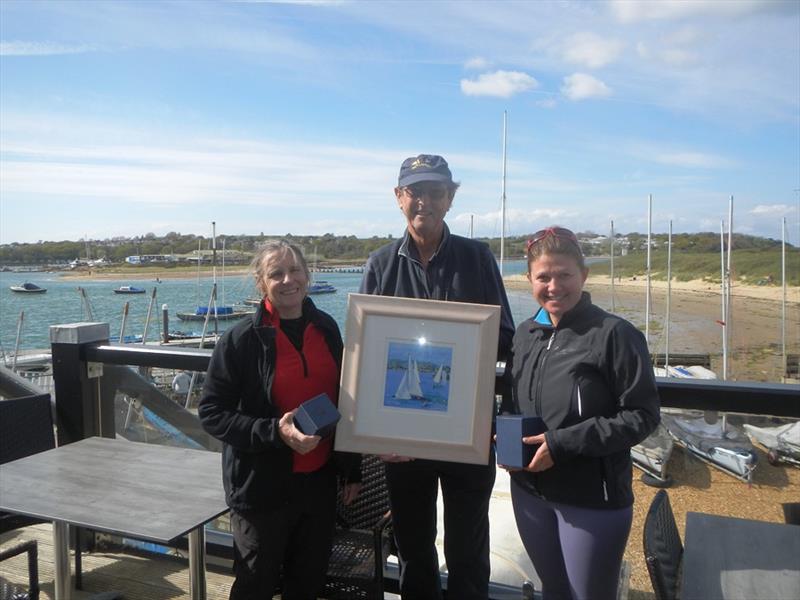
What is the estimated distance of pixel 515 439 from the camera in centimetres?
204

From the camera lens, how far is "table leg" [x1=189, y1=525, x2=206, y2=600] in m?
2.58

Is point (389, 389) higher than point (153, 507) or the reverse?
higher

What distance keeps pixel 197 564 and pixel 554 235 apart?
1988 millimetres

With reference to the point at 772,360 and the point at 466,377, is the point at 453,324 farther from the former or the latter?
the point at 772,360

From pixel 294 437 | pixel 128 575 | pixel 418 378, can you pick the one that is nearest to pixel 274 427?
pixel 294 437

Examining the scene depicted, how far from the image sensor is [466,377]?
7.64 feet

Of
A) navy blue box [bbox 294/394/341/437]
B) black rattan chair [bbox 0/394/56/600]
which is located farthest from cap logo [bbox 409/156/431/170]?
black rattan chair [bbox 0/394/56/600]

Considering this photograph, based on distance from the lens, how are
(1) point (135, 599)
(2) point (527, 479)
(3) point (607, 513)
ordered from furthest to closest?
1. (1) point (135, 599)
2. (2) point (527, 479)
3. (3) point (607, 513)

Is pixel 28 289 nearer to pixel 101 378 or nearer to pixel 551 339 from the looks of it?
pixel 101 378

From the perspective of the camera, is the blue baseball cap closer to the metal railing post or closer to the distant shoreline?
the metal railing post

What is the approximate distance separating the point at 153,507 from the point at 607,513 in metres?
1.67

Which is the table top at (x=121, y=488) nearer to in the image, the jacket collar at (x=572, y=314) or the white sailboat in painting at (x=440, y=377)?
the white sailboat in painting at (x=440, y=377)

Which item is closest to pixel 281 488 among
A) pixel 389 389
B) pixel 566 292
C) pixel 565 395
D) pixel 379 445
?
pixel 379 445

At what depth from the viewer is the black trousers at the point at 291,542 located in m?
2.35
